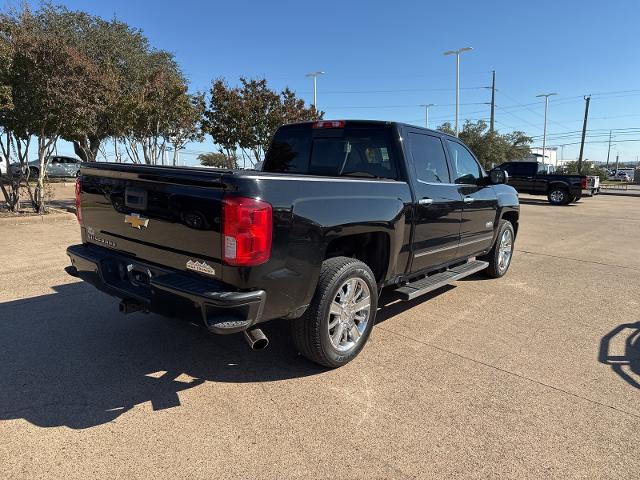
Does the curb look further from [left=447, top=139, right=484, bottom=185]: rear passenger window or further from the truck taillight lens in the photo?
the truck taillight lens

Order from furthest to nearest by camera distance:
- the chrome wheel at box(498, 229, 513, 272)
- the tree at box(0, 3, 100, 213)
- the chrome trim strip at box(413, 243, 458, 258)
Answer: the tree at box(0, 3, 100, 213), the chrome wheel at box(498, 229, 513, 272), the chrome trim strip at box(413, 243, 458, 258)

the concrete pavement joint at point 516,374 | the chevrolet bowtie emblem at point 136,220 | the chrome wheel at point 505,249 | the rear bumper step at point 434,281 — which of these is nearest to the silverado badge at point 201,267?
the chevrolet bowtie emblem at point 136,220

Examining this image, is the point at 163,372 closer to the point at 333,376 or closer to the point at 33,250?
the point at 333,376

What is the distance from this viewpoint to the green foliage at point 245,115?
17547 millimetres

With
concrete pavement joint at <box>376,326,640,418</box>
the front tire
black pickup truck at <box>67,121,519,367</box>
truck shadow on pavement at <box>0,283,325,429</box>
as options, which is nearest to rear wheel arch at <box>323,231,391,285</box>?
black pickup truck at <box>67,121,519,367</box>

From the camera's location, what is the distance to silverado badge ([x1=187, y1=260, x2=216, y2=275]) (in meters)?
2.89

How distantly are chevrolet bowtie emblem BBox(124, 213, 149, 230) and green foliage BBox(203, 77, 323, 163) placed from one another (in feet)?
47.8

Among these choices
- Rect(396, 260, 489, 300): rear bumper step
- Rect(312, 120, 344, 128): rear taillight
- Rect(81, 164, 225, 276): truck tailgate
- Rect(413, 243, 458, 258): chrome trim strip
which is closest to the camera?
Rect(81, 164, 225, 276): truck tailgate

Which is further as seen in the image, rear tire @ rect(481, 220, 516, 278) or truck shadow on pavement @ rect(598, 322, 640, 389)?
rear tire @ rect(481, 220, 516, 278)

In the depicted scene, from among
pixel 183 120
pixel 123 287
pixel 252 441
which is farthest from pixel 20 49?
pixel 252 441

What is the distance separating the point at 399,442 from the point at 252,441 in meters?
0.87

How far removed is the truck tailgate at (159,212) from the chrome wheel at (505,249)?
4.86 metres

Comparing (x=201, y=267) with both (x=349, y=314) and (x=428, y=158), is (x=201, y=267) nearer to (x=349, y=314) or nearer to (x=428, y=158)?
(x=349, y=314)

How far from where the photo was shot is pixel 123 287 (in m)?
3.39
